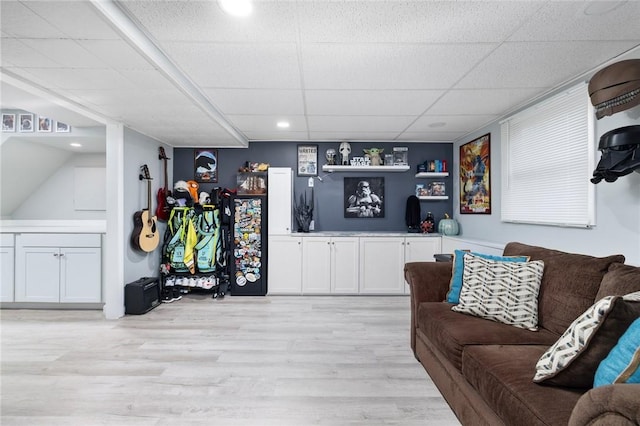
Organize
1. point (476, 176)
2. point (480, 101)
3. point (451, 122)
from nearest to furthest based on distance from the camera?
point (480, 101), point (451, 122), point (476, 176)

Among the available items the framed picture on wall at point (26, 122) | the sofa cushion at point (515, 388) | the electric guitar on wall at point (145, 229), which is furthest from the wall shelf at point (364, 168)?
the framed picture on wall at point (26, 122)

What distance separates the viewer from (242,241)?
177 inches

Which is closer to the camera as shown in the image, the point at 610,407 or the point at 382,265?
the point at 610,407

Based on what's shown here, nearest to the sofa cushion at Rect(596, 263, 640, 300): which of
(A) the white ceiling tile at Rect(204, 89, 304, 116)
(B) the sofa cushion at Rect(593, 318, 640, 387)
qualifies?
(B) the sofa cushion at Rect(593, 318, 640, 387)

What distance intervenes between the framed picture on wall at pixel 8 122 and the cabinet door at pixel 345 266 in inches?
177

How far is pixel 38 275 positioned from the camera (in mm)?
3740

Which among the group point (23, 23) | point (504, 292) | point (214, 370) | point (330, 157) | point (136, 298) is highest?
point (23, 23)

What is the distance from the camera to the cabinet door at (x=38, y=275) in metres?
3.72

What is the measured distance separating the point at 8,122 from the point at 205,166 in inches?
95.5

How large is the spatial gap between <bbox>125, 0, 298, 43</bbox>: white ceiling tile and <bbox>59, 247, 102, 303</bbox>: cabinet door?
3097 mm

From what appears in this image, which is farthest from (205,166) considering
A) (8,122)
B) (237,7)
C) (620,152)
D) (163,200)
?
(620,152)

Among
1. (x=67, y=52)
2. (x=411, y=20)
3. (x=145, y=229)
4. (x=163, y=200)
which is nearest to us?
(x=411, y=20)

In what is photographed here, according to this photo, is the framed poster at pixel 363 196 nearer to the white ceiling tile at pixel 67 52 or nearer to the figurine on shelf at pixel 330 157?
the figurine on shelf at pixel 330 157

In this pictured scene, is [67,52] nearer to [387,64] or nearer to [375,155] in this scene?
[387,64]
